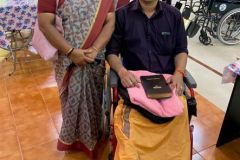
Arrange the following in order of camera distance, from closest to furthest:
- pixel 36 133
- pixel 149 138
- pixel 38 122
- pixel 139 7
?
1. pixel 149 138
2. pixel 139 7
3. pixel 36 133
4. pixel 38 122

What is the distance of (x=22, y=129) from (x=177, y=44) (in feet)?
4.47

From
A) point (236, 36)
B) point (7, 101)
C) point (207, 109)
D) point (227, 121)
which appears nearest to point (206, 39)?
point (236, 36)

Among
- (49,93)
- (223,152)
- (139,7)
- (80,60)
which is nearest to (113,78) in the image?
(80,60)

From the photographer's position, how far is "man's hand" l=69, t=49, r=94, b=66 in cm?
135

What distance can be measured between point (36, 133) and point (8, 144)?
21 centimetres

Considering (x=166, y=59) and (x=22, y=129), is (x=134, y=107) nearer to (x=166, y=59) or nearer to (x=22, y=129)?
(x=166, y=59)

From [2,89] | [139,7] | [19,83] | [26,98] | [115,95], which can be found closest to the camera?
[115,95]

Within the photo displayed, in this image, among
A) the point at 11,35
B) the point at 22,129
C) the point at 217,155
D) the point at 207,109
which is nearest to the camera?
the point at 217,155

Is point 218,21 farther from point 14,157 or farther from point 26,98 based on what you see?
point 14,157

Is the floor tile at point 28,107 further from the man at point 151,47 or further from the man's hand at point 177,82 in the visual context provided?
the man's hand at point 177,82

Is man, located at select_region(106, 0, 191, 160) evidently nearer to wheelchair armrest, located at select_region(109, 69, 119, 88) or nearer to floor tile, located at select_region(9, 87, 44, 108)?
wheelchair armrest, located at select_region(109, 69, 119, 88)

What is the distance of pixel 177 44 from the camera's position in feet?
4.99

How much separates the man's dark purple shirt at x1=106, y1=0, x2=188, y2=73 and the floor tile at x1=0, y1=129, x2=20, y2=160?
3.31 feet

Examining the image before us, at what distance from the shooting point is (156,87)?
4.24ft
